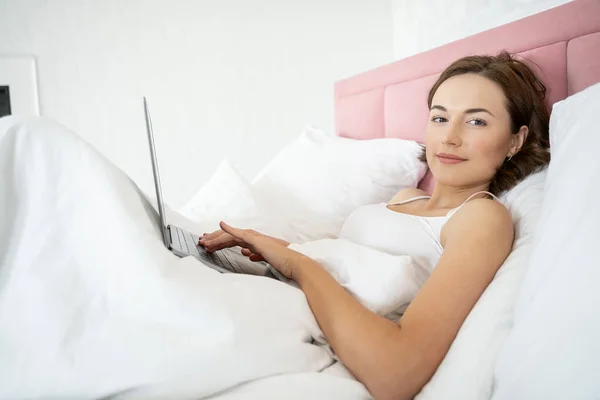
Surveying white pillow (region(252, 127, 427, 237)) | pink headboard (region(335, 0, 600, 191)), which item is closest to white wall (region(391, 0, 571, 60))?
pink headboard (region(335, 0, 600, 191))

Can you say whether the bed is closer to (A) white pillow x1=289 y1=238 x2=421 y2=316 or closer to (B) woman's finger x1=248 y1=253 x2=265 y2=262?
(A) white pillow x1=289 y1=238 x2=421 y2=316

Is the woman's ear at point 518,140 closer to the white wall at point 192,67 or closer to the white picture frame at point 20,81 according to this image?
the white wall at point 192,67

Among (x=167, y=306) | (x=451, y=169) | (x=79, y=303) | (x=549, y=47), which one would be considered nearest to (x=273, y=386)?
(x=167, y=306)

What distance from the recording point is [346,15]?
104 inches

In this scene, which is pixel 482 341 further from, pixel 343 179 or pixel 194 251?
pixel 343 179

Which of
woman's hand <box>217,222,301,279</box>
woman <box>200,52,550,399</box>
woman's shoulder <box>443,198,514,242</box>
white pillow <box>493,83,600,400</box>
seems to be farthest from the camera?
woman's hand <box>217,222,301,279</box>

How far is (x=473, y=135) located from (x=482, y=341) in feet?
1.71

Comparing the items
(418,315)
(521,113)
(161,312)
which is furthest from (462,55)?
(161,312)

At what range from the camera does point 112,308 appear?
0.68m

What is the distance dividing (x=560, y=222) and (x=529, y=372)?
197 mm

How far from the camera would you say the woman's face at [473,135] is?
1068mm

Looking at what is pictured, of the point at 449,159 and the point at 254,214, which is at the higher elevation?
the point at 449,159

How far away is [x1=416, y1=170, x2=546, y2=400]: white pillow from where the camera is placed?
0.65 meters

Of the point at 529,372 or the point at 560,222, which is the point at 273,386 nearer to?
the point at 529,372
